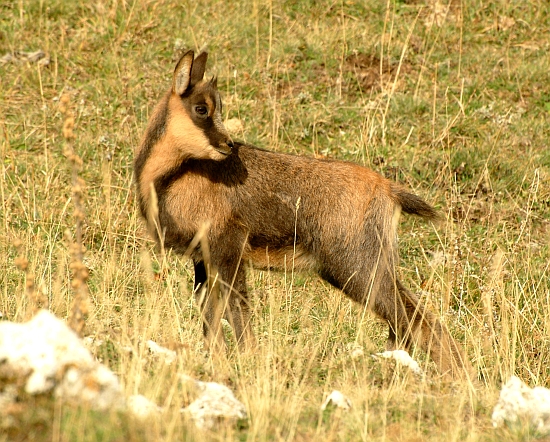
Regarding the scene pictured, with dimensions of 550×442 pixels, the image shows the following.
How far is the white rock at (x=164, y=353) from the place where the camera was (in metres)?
4.57

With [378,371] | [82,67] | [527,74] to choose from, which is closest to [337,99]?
[527,74]

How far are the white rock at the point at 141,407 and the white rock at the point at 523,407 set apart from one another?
1.61m

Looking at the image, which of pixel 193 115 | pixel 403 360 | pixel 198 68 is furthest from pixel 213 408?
pixel 198 68

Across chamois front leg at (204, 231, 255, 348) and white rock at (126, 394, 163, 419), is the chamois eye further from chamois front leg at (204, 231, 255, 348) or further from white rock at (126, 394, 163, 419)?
white rock at (126, 394, 163, 419)

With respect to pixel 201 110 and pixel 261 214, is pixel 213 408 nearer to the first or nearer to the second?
pixel 261 214

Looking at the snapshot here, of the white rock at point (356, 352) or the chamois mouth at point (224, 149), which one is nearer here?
the white rock at point (356, 352)

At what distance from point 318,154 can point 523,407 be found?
4966 millimetres

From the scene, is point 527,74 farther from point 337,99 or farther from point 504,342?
point 504,342

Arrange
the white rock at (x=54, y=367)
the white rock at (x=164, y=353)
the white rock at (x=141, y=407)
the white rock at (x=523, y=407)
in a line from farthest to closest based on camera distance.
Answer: the white rock at (x=164, y=353)
the white rock at (x=523, y=407)
the white rock at (x=141, y=407)
the white rock at (x=54, y=367)

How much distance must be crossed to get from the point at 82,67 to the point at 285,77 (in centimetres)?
218

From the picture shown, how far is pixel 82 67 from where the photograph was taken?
961cm

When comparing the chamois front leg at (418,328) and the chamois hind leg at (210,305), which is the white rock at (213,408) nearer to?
the chamois hind leg at (210,305)

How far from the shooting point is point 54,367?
3.44 metres

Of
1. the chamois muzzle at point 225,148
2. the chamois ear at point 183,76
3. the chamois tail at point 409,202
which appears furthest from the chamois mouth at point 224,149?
the chamois tail at point 409,202
